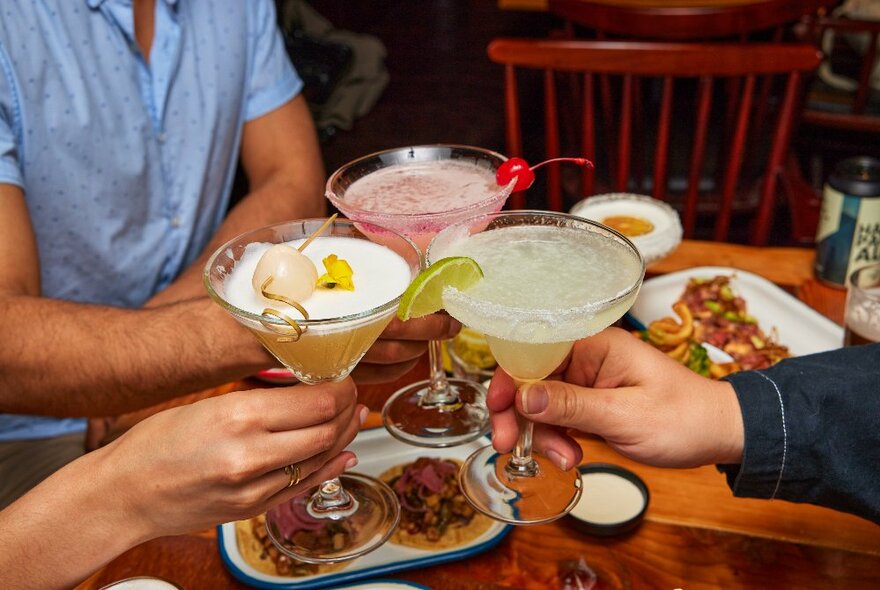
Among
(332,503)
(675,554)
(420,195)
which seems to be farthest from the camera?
(420,195)

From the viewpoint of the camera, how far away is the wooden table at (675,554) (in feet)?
4.03

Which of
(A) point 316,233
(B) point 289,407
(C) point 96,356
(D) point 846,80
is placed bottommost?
(D) point 846,80

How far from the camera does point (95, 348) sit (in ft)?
5.59

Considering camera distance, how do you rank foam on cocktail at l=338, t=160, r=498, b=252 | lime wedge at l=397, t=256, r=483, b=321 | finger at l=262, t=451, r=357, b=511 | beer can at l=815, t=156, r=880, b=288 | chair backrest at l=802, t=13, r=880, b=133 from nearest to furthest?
1. lime wedge at l=397, t=256, r=483, b=321
2. finger at l=262, t=451, r=357, b=511
3. foam on cocktail at l=338, t=160, r=498, b=252
4. beer can at l=815, t=156, r=880, b=288
5. chair backrest at l=802, t=13, r=880, b=133

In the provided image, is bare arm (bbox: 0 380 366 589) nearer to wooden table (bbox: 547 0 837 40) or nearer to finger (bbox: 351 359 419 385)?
finger (bbox: 351 359 419 385)

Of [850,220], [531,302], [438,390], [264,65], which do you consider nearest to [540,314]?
[531,302]

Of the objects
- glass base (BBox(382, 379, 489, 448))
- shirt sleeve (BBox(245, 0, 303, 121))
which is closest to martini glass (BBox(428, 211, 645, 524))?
glass base (BBox(382, 379, 489, 448))

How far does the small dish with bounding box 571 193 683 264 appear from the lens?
74.5 inches

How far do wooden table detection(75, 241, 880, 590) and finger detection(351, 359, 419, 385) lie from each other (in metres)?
0.40

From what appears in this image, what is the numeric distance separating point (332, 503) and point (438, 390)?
36cm

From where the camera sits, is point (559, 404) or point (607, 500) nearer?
point (559, 404)

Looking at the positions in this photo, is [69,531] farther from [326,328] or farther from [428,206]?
[428,206]

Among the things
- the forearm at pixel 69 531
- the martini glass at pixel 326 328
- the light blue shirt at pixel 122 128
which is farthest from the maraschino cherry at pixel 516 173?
the light blue shirt at pixel 122 128

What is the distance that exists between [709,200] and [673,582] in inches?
86.6
